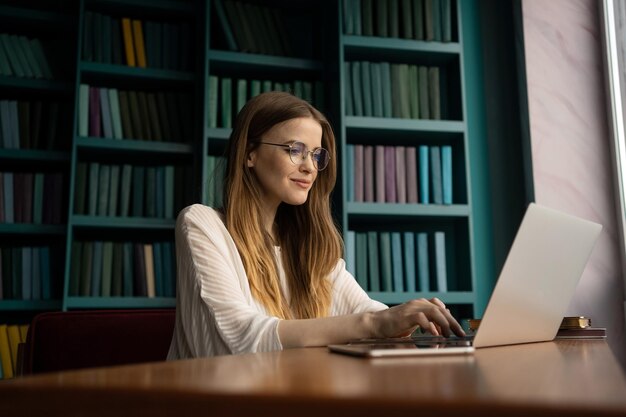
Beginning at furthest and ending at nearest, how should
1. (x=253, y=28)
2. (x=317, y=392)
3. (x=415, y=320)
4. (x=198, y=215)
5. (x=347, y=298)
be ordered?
1. (x=253, y=28)
2. (x=347, y=298)
3. (x=198, y=215)
4. (x=415, y=320)
5. (x=317, y=392)

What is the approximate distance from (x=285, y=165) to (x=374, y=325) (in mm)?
674

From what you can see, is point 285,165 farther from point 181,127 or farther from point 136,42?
point 136,42

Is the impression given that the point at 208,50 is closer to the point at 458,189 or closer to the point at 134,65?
the point at 134,65

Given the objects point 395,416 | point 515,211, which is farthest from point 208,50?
point 395,416

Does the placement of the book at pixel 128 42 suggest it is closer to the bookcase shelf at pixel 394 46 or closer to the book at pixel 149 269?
the book at pixel 149 269

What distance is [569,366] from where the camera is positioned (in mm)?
540

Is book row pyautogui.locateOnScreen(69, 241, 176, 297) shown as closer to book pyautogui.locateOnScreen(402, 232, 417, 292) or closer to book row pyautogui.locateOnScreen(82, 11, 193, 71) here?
book row pyautogui.locateOnScreen(82, 11, 193, 71)

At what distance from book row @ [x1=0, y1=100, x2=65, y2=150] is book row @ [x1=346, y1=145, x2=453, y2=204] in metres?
1.35

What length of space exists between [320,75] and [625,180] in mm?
1483

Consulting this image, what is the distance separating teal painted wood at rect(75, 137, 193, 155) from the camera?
9.10 feet

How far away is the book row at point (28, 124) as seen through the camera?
9.12 ft

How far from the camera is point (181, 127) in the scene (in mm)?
3012

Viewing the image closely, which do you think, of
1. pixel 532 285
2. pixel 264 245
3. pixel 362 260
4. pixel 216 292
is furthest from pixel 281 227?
pixel 362 260

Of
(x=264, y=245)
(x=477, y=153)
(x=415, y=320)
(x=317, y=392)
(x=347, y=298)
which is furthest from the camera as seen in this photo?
(x=477, y=153)
